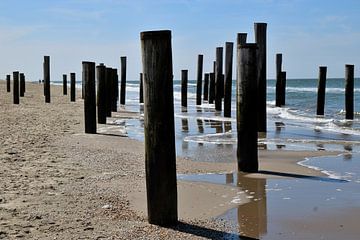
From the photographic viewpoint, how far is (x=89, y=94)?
13633 mm

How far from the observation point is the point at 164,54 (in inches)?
203

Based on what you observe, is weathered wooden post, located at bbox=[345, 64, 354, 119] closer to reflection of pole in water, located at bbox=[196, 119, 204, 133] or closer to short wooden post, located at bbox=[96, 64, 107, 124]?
reflection of pole in water, located at bbox=[196, 119, 204, 133]

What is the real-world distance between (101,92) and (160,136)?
36.8ft

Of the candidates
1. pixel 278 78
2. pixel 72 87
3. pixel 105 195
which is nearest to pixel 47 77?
pixel 72 87

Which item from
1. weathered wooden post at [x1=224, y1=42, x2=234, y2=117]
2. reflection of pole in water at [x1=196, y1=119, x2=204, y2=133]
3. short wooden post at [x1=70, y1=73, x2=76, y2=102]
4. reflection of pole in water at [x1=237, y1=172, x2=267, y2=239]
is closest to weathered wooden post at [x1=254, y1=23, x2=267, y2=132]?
reflection of pole in water at [x1=196, y1=119, x2=204, y2=133]

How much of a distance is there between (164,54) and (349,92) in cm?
1558

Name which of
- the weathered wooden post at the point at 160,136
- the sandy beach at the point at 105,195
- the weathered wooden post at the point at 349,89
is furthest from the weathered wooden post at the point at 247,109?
the weathered wooden post at the point at 349,89

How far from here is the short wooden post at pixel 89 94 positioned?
1339 centimetres

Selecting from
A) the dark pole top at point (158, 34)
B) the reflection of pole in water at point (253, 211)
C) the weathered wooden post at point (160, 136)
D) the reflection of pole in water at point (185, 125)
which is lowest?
the reflection of pole in water at point (253, 211)

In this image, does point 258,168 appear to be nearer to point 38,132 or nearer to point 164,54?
point 164,54

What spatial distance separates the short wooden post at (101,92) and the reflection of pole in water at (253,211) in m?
8.99

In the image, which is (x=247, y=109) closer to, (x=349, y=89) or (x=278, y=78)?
(x=349, y=89)

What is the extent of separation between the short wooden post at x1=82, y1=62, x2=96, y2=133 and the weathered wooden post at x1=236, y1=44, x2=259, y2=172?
19.8 ft

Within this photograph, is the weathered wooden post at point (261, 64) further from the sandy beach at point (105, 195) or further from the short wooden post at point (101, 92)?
the short wooden post at point (101, 92)
